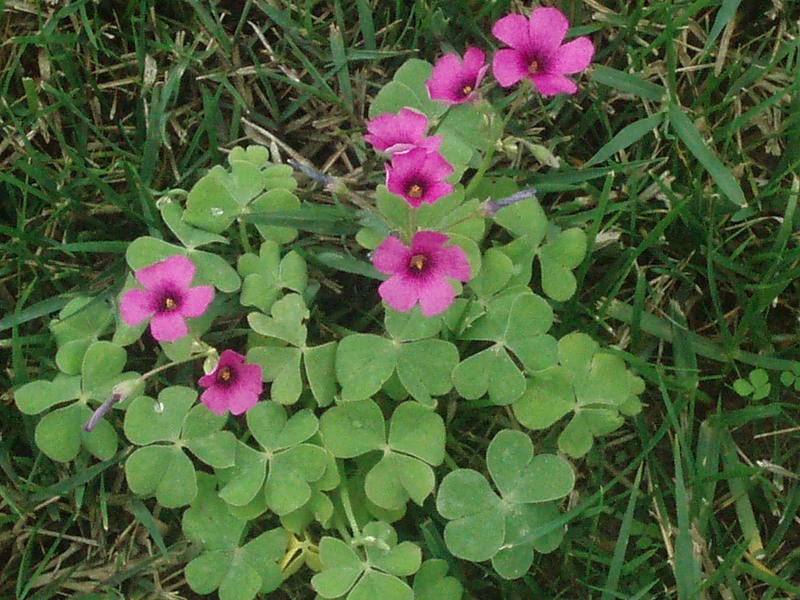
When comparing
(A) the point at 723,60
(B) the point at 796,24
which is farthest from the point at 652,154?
(B) the point at 796,24

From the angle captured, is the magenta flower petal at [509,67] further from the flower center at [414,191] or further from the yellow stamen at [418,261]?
the yellow stamen at [418,261]

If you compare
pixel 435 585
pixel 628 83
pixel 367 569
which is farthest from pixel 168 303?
pixel 628 83

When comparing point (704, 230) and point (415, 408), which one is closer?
point (415, 408)

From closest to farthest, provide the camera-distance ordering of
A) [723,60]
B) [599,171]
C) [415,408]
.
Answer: [415,408] → [599,171] → [723,60]

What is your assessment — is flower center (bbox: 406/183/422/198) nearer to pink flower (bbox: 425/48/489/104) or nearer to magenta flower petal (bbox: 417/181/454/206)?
magenta flower petal (bbox: 417/181/454/206)

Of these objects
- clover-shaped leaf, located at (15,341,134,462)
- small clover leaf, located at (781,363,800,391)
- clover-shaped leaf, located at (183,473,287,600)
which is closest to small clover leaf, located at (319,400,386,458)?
clover-shaped leaf, located at (183,473,287,600)

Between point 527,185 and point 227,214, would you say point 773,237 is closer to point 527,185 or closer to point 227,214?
point 527,185
